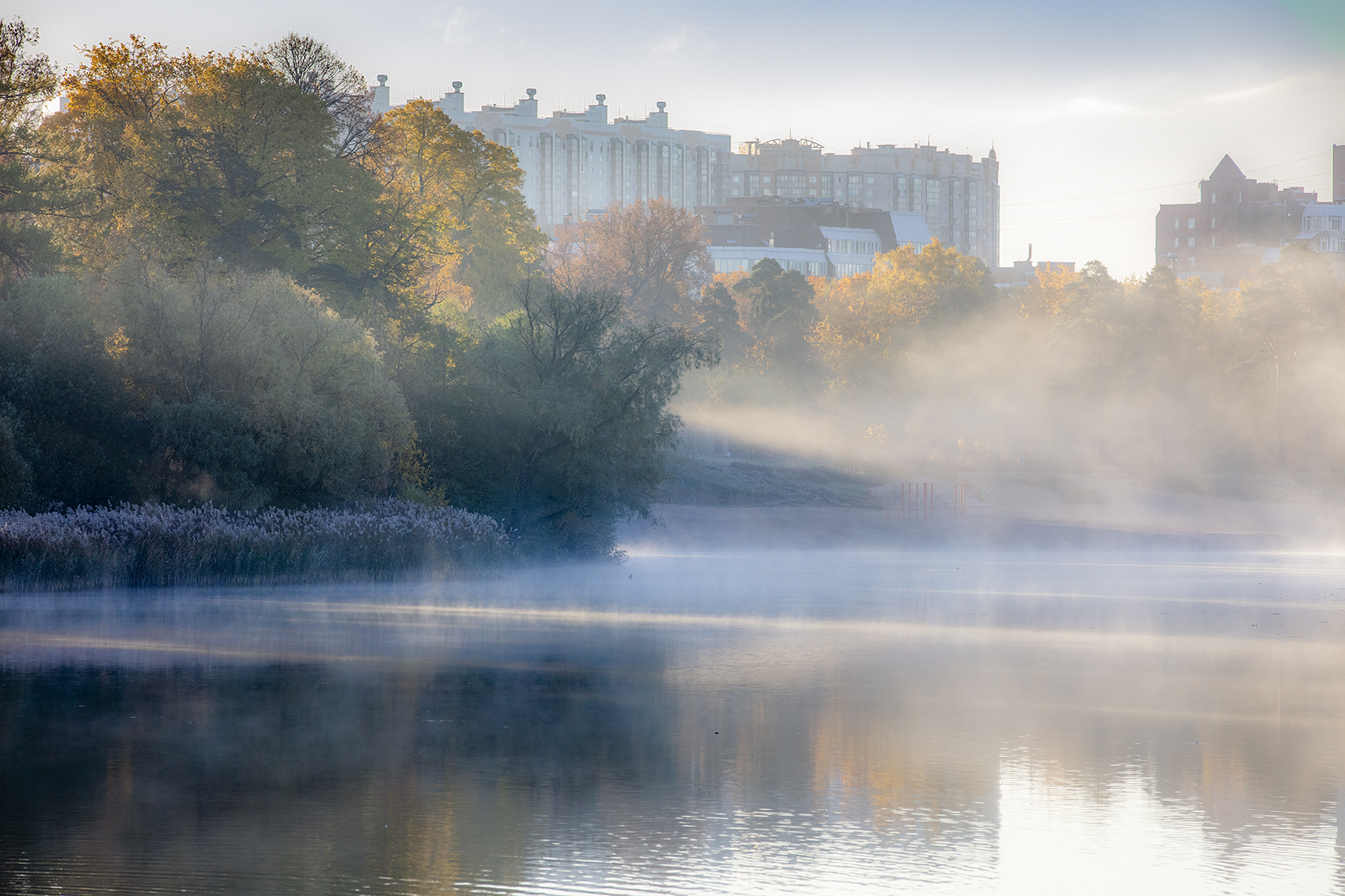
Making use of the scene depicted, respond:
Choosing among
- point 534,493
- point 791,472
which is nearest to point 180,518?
point 534,493

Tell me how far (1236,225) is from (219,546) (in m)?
180

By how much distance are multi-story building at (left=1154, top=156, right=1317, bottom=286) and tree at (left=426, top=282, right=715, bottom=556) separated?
141 metres

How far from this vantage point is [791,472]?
78375 mm

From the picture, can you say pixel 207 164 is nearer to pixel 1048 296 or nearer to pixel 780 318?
pixel 780 318

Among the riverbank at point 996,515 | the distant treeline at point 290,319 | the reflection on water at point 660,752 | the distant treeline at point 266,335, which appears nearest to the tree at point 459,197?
the distant treeline at point 290,319

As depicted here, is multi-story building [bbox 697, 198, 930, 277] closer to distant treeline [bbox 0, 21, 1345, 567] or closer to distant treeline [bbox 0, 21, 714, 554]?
distant treeline [bbox 0, 21, 1345, 567]

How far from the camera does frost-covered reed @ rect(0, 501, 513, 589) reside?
3250 cm

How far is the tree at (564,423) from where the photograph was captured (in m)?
46.2

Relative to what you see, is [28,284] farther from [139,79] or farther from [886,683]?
[886,683]

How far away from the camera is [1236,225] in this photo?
191m

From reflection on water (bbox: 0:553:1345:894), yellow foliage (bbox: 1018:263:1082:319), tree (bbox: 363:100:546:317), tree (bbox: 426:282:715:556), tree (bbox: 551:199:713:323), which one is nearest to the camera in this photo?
reflection on water (bbox: 0:553:1345:894)

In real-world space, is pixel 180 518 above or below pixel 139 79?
below

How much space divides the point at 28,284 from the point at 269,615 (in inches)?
595

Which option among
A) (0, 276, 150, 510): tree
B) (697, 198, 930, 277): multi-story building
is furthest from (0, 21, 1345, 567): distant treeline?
(697, 198, 930, 277): multi-story building
